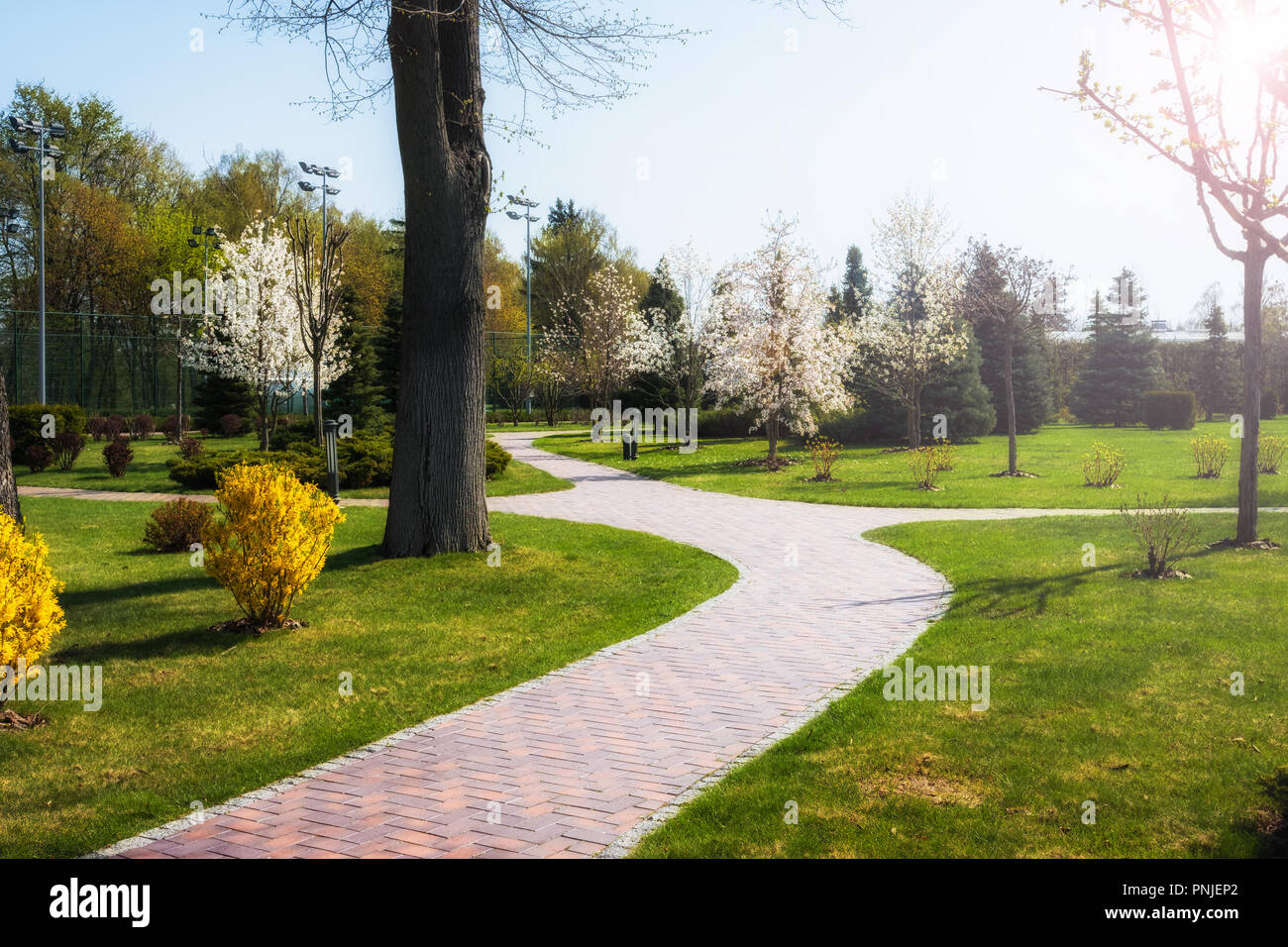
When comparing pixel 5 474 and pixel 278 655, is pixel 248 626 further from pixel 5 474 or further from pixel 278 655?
pixel 5 474

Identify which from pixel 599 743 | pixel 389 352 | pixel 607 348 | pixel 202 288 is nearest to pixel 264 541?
pixel 599 743

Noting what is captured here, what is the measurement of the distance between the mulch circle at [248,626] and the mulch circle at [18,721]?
2.29m

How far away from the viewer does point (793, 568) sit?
1208 cm

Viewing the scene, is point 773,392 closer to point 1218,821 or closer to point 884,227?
point 884,227

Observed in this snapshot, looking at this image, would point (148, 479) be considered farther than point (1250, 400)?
Yes

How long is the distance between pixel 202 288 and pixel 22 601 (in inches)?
1340

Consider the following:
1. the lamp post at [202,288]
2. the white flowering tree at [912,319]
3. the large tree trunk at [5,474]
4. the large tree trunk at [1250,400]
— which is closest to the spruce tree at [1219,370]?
the white flowering tree at [912,319]

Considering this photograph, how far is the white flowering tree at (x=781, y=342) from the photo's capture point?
2619 cm

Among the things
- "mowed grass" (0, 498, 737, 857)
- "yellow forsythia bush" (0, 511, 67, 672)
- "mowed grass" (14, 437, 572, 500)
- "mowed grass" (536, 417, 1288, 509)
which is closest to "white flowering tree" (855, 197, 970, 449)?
"mowed grass" (536, 417, 1288, 509)

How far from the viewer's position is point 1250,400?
12289 millimetres

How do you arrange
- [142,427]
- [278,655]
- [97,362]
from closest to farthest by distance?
[278,655] < [142,427] < [97,362]

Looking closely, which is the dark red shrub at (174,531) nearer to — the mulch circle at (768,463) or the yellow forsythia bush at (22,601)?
the yellow forsythia bush at (22,601)
